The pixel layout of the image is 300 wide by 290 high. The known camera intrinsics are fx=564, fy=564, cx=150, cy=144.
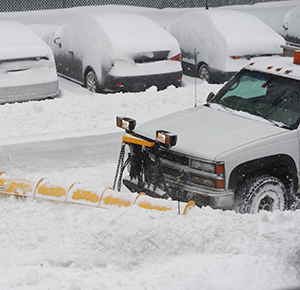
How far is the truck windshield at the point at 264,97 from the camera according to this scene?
6480 mm

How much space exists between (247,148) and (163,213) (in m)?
Answer: 1.13

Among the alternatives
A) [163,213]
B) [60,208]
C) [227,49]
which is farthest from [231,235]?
[227,49]

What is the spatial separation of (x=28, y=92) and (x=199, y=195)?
572cm

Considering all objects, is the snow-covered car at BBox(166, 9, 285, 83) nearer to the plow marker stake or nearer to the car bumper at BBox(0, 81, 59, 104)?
the car bumper at BBox(0, 81, 59, 104)

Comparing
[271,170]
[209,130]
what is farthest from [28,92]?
[271,170]

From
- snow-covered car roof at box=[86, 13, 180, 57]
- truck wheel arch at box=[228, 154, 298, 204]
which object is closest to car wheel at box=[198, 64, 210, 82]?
snow-covered car roof at box=[86, 13, 180, 57]

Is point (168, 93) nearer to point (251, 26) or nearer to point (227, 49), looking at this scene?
point (227, 49)

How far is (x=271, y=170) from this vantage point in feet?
20.4

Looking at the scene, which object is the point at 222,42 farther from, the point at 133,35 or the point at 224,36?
the point at 133,35

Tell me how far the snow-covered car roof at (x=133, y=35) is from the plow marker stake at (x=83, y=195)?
566cm

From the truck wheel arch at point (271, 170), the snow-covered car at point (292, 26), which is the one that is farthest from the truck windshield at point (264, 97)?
the snow-covered car at point (292, 26)

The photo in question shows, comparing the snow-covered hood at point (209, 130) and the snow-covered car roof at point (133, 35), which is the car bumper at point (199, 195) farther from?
the snow-covered car roof at point (133, 35)

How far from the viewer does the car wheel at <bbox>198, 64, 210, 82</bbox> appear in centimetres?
1317

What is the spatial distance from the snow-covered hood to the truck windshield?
0.19 meters
